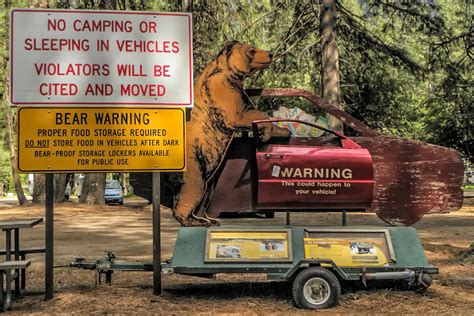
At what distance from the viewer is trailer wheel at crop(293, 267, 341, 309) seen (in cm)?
613

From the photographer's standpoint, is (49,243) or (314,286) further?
(49,243)

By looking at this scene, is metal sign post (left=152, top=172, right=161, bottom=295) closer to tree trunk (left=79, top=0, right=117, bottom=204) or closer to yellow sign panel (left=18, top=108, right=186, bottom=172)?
yellow sign panel (left=18, top=108, right=186, bottom=172)

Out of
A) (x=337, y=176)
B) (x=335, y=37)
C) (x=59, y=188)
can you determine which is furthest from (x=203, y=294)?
(x=59, y=188)

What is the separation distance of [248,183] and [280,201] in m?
0.53

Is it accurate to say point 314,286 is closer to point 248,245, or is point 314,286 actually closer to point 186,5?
point 248,245

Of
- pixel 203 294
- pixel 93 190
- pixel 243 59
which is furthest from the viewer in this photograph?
pixel 93 190

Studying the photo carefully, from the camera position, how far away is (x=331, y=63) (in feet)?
51.8

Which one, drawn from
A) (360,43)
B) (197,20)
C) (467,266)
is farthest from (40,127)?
(197,20)

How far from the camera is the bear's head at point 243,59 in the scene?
7461mm

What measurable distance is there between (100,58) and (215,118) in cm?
162

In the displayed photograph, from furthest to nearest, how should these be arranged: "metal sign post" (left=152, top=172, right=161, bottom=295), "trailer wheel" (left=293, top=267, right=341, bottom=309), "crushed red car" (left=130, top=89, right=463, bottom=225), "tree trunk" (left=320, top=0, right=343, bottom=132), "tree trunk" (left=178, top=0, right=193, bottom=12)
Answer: "tree trunk" (left=178, top=0, right=193, bottom=12) → "tree trunk" (left=320, top=0, right=343, bottom=132) → "crushed red car" (left=130, top=89, right=463, bottom=225) → "metal sign post" (left=152, top=172, right=161, bottom=295) → "trailer wheel" (left=293, top=267, right=341, bottom=309)

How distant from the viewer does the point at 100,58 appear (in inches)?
271

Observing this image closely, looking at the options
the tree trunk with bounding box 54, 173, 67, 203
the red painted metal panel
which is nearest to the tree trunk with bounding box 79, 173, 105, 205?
the tree trunk with bounding box 54, 173, 67, 203

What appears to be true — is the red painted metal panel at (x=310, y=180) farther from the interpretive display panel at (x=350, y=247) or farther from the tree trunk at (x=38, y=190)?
the tree trunk at (x=38, y=190)
